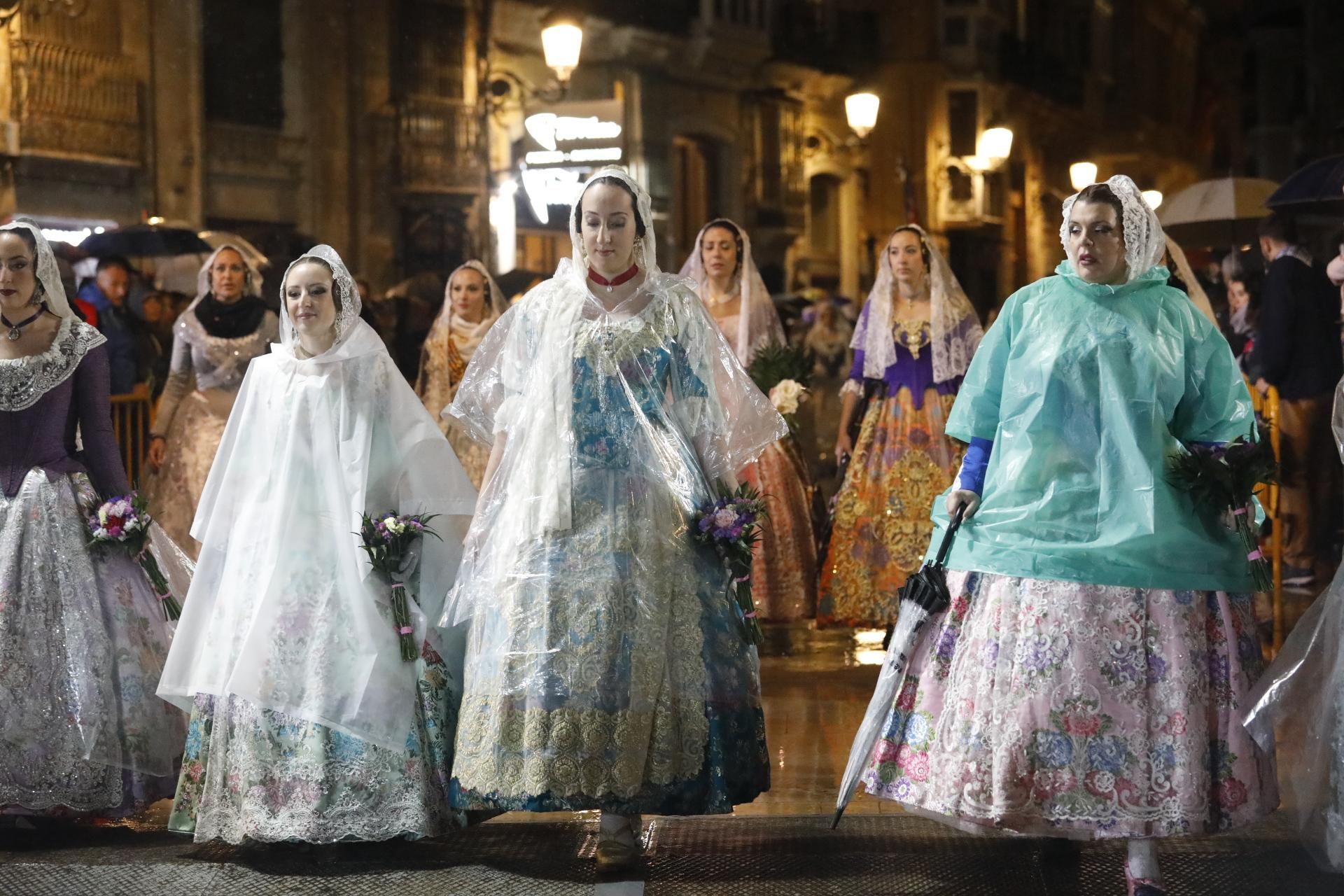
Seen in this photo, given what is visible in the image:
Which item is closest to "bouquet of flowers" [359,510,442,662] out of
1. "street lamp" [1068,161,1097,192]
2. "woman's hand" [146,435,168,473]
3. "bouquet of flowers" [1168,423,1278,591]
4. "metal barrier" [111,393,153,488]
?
"bouquet of flowers" [1168,423,1278,591]

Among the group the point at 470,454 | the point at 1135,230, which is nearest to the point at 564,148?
the point at 470,454

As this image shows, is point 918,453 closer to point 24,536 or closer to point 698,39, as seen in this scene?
point 24,536

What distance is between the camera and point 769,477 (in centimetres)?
776

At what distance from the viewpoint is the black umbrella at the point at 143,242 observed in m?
11.2

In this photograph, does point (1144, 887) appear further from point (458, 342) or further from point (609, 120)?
point (609, 120)

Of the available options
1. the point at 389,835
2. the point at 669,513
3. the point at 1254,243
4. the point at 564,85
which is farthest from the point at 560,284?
the point at 1254,243

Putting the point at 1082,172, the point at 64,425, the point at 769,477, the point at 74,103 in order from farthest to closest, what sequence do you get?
the point at 1082,172 → the point at 74,103 → the point at 769,477 → the point at 64,425

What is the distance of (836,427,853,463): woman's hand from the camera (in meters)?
7.79

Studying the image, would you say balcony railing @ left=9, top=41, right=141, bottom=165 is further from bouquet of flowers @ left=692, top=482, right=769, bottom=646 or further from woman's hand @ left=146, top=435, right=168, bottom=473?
bouquet of flowers @ left=692, top=482, right=769, bottom=646

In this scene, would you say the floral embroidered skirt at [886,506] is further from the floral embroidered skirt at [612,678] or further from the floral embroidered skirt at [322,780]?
the floral embroidered skirt at [322,780]

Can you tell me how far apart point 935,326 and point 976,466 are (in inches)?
120

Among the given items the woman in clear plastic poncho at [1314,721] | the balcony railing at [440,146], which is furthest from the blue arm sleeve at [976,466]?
the balcony railing at [440,146]

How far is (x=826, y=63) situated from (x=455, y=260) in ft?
13.1

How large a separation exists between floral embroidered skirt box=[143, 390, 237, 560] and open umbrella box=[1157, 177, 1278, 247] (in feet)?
20.8
